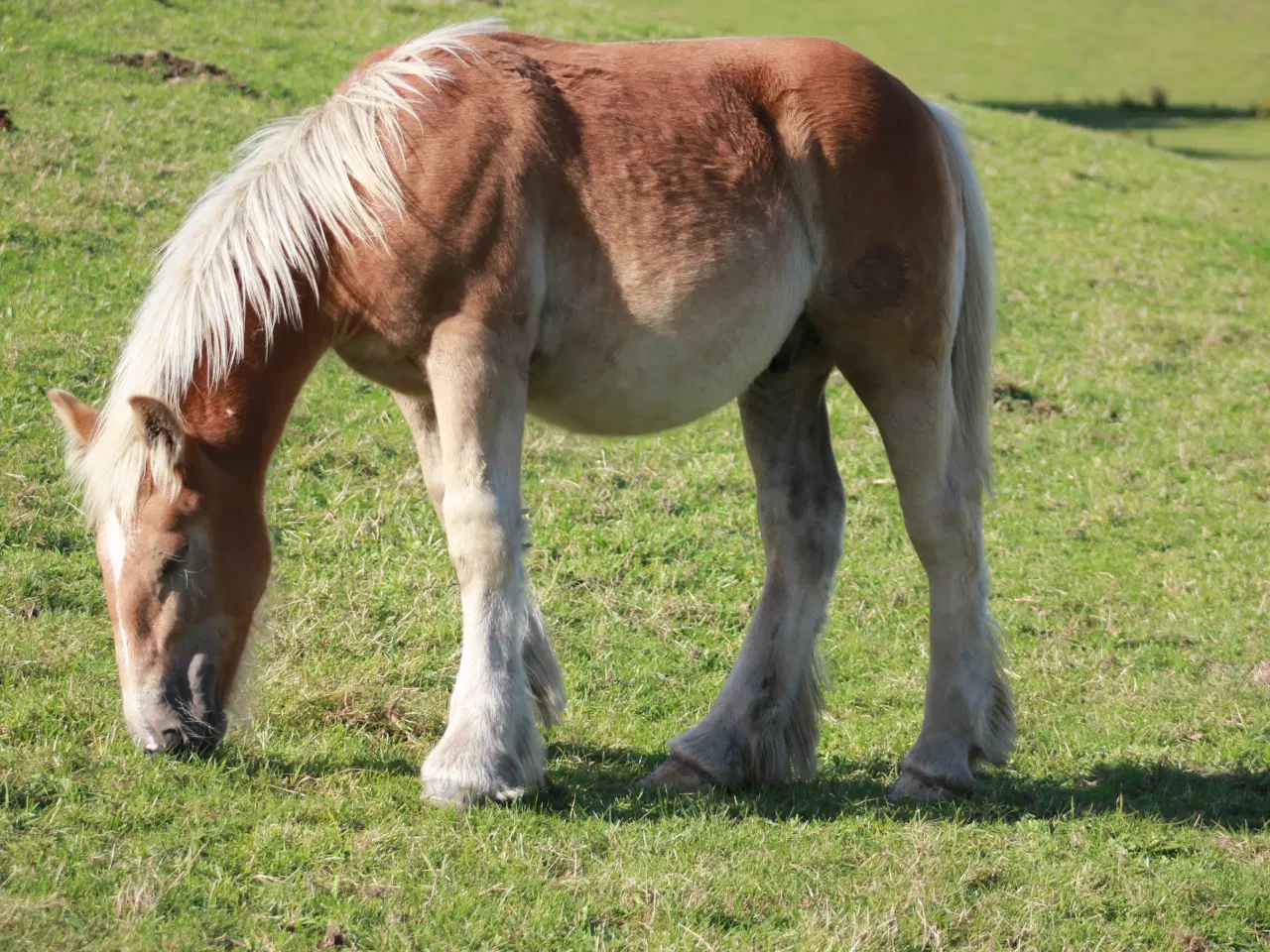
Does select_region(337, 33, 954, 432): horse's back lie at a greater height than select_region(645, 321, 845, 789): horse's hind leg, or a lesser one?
greater

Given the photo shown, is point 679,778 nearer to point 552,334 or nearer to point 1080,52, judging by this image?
point 552,334

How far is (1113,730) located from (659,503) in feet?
8.93

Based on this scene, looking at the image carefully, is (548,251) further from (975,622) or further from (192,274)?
(975,622)

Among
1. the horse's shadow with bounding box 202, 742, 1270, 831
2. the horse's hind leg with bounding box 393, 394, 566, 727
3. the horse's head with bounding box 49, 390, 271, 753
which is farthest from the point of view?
the horse's hind leg with bounding box 393, 394, 566, 727

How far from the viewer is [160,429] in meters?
3.91

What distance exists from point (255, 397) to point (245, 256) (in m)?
0.43

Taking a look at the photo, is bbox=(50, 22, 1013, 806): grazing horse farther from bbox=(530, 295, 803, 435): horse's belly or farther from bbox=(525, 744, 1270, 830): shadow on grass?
bbox=(525, 744, 1270, 830): shadow on grass

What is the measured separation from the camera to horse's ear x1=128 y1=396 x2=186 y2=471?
382 cm

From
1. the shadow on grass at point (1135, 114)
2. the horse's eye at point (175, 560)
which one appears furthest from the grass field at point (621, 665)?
the shadow on grass at point (1135, 114)

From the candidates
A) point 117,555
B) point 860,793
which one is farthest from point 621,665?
point 117,555

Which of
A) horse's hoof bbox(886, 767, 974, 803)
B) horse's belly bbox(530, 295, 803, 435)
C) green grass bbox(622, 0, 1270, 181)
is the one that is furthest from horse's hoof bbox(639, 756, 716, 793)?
green grass bbox(622, 0, 1270, 181)

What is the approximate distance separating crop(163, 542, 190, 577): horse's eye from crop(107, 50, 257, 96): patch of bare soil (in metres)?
8.75

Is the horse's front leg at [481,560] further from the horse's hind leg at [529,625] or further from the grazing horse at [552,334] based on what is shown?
the horse's hind leg at [529,625]

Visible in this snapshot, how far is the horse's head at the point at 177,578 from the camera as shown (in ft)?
13.3
